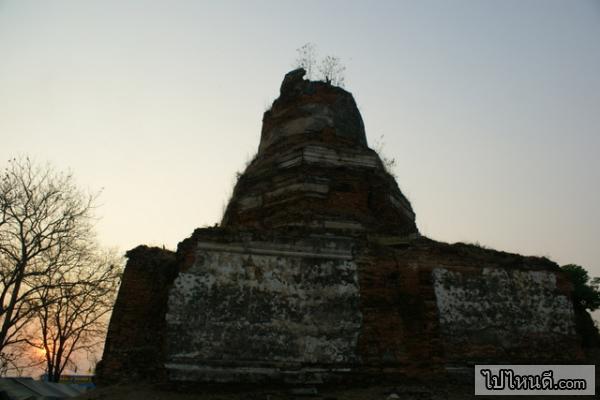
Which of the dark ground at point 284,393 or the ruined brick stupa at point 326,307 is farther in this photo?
the ruined brick stupa at point 326,307

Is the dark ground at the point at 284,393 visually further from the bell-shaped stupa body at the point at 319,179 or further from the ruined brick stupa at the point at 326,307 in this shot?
the bell-shaped stupa body at the point at 319,179

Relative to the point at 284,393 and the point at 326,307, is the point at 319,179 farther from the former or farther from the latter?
the point at 284,393

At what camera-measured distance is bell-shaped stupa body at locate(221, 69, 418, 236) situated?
727 centimetres

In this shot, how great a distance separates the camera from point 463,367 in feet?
19.0

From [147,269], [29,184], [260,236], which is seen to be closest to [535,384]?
[260,236]

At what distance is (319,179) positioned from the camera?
7504 mm

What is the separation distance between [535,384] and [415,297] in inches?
70.5

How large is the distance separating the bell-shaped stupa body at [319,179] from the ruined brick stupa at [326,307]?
13 cm

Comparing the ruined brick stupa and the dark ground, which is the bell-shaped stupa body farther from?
the dark ground

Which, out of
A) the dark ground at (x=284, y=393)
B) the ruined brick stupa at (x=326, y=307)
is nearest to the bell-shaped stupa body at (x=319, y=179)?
the ruined brick stupa at (x=326, y=307)

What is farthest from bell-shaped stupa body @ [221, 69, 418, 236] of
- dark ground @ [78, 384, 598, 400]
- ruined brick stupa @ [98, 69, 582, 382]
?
dark ground @ [78, 384, 598, 400]

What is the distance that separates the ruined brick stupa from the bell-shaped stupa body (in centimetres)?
13

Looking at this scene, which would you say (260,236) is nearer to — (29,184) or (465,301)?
(465,301)

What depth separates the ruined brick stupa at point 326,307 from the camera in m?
5.51
